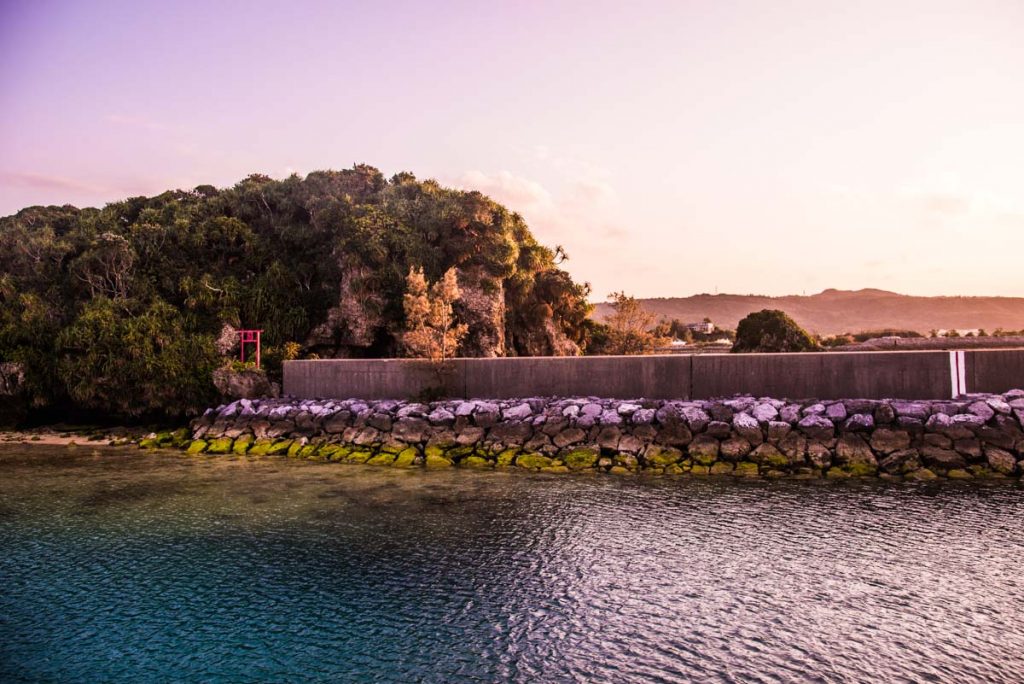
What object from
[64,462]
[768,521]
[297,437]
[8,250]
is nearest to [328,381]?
[297,437]

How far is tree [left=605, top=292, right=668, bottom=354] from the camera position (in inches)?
1203

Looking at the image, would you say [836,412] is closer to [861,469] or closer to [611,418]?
[861,469]

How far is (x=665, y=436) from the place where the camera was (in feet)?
53.6

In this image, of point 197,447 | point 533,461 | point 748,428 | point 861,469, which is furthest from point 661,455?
point 197,447

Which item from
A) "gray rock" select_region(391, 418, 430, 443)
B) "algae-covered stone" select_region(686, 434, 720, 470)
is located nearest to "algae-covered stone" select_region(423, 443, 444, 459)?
"gray rock" select_region(391, 418, 430, 443)

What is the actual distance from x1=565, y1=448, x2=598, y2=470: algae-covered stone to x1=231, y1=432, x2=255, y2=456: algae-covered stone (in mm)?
9680

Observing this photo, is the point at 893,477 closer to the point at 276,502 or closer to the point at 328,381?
the point at 276,502

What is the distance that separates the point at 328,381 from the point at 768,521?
15480 millimetres

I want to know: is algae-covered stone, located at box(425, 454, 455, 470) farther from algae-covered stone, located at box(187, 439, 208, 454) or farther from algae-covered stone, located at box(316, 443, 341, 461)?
algae-covered stone, located at box(187, 439, 208, 454)

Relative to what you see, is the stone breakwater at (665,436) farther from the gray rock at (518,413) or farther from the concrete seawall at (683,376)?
the concrete seawall at (683,376)

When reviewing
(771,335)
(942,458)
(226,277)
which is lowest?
(942,458)

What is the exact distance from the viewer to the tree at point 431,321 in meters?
21.5

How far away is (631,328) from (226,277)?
58.8 feet

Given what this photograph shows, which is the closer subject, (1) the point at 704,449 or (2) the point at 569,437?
(1) the point at 704,449
